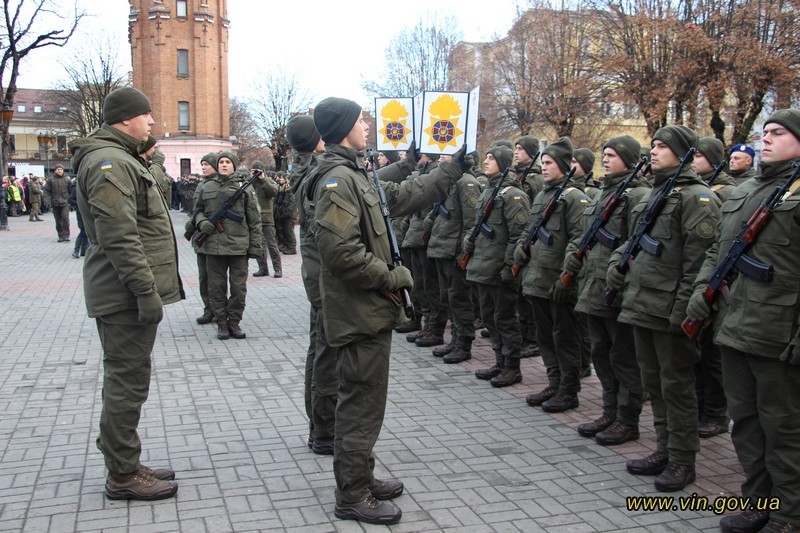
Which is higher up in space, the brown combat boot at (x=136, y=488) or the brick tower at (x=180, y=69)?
the brick tower at (x=180, y=69)

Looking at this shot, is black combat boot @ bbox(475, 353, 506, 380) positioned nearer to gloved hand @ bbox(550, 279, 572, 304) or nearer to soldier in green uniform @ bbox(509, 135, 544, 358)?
soldier in green uniform @ bbox(509, 135, 544, 358)

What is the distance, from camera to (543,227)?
6590 millimetres

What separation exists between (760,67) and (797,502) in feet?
67.0

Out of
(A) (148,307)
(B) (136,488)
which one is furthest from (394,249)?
(B) (136,488)

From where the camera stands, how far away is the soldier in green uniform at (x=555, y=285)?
247 inches

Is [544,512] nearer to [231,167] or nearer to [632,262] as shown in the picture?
[632,262]

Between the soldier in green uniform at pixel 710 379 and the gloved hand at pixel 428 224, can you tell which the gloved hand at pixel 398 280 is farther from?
the gloved hand at pixel 428 224

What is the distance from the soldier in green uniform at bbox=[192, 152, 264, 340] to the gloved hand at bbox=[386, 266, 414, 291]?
217 inches

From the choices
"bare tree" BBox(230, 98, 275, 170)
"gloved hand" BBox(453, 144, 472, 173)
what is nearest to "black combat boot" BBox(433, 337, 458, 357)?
"gloved hand" BBox(453, 144, 472, 173)

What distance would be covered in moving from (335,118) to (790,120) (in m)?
2.50

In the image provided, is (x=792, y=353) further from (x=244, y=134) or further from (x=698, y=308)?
(x=244, y=134)

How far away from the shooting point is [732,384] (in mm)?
4090

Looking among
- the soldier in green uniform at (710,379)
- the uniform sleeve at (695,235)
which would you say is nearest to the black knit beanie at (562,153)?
the soldier in green uniform at (710,379)

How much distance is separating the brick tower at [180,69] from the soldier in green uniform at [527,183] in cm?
5307
